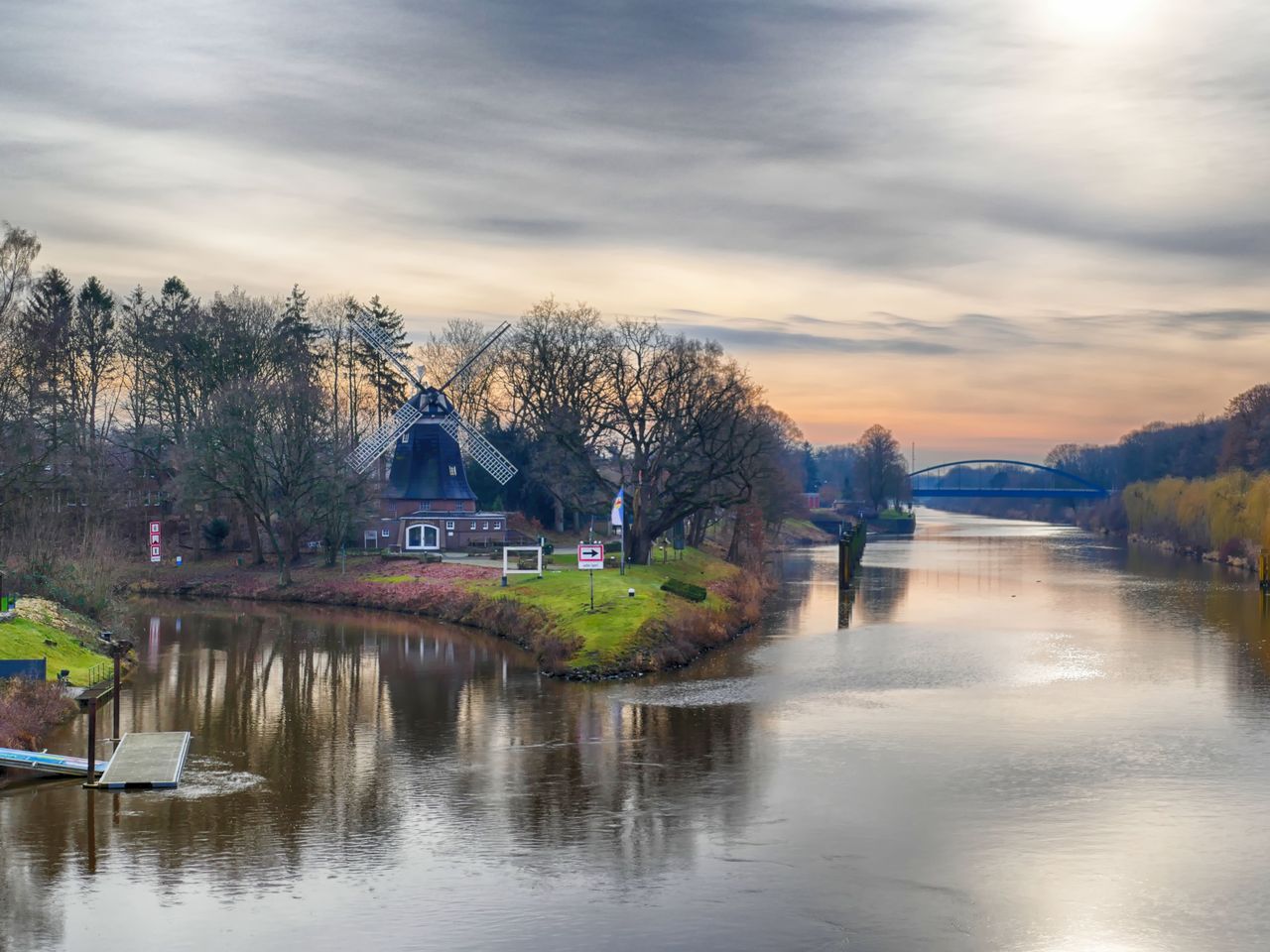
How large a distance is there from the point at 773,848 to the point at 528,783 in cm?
714

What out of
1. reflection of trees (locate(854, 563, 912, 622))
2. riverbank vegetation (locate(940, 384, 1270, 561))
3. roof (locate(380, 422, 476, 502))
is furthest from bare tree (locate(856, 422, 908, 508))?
roof (locate(380, 422, 476, 502))

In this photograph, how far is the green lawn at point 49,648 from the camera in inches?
1562

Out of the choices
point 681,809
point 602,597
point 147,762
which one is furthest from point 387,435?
point 681,809

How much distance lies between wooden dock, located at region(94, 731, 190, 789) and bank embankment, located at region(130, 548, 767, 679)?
15.4 m

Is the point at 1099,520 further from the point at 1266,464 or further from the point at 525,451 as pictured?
the point at 525,451

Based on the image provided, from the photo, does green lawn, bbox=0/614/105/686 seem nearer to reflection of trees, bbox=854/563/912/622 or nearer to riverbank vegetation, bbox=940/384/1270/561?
reflection of trees, bbox=854/563/912/622

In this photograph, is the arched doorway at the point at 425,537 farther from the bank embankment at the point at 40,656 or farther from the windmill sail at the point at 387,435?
the bank embankment at the point at 40,656

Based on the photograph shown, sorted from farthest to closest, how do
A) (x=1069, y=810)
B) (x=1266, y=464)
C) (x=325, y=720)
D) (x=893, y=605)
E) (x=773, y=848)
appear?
(x=1266, y=464), (x=893, y=605), (x=325, y=720), (x=1069, y=810), (x=773, y=848)

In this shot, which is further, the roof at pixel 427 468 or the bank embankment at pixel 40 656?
the roof at pixel 427 468

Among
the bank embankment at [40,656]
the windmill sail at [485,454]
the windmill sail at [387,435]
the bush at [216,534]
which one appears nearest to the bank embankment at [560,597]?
the bush at [216,534]

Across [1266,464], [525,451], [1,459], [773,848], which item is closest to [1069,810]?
[773,848]

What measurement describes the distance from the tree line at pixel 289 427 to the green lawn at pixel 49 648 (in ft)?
30.8

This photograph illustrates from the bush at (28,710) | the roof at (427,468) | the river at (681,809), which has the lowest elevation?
the river at (681,809)

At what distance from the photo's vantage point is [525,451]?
324 feet
